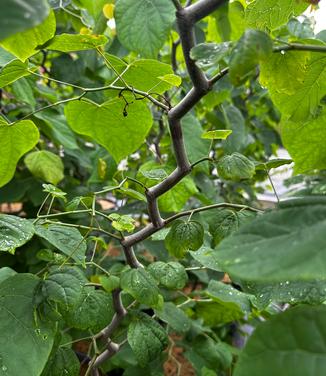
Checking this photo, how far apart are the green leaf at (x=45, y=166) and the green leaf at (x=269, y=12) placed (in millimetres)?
564

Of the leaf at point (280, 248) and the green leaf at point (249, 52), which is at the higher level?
the green leaf at point (249, 52)

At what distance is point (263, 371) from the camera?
27cm

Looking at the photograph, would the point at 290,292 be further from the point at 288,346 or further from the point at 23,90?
the point at 23,90

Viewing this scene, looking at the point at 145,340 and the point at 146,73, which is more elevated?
the point at 146,73

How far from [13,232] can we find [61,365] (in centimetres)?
19

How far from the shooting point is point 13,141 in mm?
574

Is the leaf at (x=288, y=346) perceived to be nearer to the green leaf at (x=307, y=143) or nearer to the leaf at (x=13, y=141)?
the green leaf at (x=307, y=143)

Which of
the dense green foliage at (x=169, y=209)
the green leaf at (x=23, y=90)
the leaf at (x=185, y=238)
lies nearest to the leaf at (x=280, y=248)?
the dense green foliage at (x=169, y=209)

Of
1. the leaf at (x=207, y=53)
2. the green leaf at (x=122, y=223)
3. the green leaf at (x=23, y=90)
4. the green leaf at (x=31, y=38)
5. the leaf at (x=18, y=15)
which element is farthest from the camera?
the green leaf at (x=23, y=90)

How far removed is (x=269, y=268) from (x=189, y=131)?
2.49 feet

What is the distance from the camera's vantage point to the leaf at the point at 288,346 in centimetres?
26

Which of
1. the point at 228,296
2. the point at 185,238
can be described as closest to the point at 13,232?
the point at 185,238

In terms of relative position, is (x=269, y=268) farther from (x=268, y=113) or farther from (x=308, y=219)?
(x=268, y=113)

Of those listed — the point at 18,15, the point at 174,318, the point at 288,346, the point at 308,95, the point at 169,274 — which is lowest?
the point at 174,318
